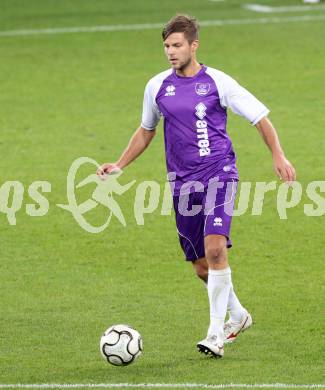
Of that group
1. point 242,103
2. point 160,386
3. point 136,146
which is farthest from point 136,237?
point 160,386

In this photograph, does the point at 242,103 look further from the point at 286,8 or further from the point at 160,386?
the point at 286,8

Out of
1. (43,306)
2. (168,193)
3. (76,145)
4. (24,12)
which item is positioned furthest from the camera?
(24,12)

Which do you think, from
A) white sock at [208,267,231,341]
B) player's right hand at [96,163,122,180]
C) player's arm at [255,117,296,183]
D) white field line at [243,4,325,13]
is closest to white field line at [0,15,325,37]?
white field line at [243,4,325,13]

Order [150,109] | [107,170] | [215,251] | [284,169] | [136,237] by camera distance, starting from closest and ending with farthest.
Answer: [284,169], [215,251], [107,170], [150,109], [136,237]

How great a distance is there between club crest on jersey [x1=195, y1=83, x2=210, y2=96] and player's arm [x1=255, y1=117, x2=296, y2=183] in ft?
1.54

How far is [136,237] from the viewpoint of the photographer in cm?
1445

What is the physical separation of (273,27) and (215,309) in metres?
17.3

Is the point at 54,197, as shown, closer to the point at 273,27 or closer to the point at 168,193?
the point at 168,193

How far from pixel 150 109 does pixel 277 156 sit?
1.21 meters

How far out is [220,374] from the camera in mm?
9477

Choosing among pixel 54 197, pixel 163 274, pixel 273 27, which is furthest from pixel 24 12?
pixel 163 274

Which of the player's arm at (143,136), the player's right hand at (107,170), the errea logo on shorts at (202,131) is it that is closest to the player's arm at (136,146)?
the player's arm at (143,136)

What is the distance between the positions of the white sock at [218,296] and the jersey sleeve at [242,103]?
1.18 m

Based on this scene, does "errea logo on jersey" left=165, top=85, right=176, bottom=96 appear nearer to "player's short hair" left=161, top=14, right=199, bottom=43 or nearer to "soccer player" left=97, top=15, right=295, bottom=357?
"soccer player" left=97, top=15, right=295, bottom=357
